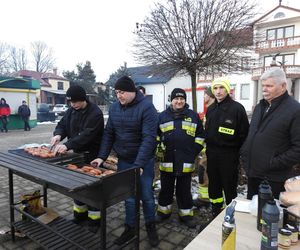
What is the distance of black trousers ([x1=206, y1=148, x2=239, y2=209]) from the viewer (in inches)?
128

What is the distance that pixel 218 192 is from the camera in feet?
11.3

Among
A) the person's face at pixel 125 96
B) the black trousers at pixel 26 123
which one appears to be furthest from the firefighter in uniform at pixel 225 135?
the black trousers at pixel 26 123

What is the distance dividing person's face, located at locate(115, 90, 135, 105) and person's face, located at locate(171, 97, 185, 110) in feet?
2.33

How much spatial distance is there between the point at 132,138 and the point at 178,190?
1.18m

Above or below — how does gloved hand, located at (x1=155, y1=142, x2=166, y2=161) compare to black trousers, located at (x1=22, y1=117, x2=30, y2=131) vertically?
above

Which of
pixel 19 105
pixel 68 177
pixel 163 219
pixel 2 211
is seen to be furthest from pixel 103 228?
pixel 19 105

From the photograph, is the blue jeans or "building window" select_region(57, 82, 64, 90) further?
"building window" select_region(57, 82, 64, 90)

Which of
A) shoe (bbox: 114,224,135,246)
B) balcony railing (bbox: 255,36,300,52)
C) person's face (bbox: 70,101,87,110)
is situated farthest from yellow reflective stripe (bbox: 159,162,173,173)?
balcony railing (bbox: 255,36,300,52)

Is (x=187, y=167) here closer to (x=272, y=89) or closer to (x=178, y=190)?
(x=178, y=190)

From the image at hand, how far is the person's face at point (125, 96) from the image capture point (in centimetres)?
295

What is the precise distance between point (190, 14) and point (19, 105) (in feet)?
40.2

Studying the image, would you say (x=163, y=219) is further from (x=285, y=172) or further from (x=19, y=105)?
(x=19, y=105)

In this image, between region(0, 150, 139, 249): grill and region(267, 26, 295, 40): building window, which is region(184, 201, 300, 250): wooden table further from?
region(267, 26, 295, 40): building window

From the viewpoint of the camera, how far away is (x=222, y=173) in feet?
10.8
